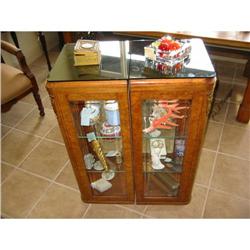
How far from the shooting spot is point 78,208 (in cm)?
164

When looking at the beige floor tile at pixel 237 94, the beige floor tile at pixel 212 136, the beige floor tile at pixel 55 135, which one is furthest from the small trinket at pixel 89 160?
the beige floor tile at pixel 237 94

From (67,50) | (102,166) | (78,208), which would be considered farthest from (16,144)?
(67,50)

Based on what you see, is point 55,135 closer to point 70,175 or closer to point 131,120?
point 70,175

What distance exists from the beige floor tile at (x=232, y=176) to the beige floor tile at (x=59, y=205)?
96 centimetres

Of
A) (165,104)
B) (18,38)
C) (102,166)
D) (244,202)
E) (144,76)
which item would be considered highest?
(144,76)

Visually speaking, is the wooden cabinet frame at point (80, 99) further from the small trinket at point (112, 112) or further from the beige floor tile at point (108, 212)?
the beige floor tile at point (108, 212)


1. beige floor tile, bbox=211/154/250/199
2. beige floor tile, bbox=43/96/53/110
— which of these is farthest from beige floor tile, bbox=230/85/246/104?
beige floor tile, bbox=43/96/53/110

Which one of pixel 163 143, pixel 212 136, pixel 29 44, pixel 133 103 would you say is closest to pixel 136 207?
pixel 163 143

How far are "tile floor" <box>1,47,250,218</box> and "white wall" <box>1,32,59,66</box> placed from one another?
861mm

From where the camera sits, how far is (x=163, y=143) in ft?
4.62

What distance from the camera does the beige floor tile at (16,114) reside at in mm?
2346
